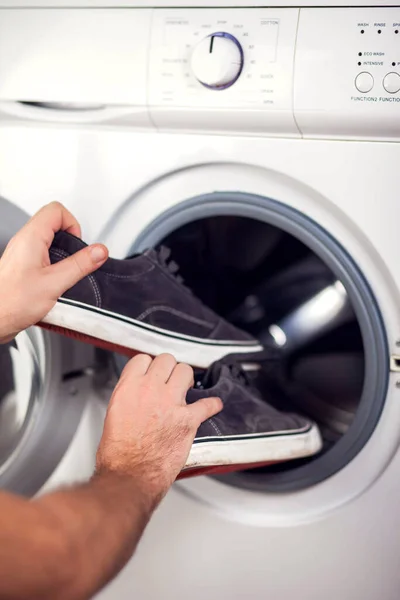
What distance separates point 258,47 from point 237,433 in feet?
1.34

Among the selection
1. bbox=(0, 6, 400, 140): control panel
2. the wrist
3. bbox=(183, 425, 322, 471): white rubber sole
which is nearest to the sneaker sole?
bbox=(183, 425, 322, 471): white rubber sole

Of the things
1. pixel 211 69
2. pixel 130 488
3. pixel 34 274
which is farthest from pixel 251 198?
pixel 130 488

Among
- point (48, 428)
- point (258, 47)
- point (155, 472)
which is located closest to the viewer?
point (155, 472)

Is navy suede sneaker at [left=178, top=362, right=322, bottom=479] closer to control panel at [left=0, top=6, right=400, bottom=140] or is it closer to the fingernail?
the fingernail

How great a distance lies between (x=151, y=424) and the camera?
24.9 inches

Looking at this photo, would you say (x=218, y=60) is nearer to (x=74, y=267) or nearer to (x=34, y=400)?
(x=74, y=267)

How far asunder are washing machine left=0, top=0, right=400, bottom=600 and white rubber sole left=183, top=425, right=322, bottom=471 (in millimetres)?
25

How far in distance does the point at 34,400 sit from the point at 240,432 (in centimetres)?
26

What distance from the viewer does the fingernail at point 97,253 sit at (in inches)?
27.2

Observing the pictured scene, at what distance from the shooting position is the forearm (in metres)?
0.45

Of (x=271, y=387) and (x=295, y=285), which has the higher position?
(x=295, y=285)

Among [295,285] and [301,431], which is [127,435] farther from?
[295,285]

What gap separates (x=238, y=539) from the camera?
838 mm

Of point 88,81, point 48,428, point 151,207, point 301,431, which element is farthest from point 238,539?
point 88,81
